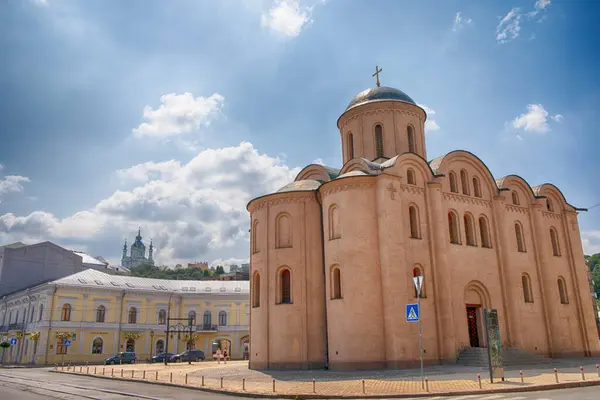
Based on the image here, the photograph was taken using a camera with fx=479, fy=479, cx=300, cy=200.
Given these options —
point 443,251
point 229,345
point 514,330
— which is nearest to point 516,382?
point 443,251

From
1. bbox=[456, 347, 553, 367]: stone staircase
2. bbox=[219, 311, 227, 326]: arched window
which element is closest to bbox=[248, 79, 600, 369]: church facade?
bbox=[456, 347, 553, 367]: stone staircase

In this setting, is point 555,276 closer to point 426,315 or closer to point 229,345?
point 426,315

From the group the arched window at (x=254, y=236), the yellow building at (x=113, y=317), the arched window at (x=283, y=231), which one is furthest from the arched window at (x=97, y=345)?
the arched window at (x=283, y=231)

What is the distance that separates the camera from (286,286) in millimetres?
27969

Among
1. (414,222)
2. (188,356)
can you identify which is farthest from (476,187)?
(188,356)

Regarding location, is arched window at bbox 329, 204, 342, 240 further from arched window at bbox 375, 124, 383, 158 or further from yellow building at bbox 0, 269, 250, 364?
yellow building at bbox 0, 269, 250, 364

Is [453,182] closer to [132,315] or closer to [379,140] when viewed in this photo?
Result: [379,140]

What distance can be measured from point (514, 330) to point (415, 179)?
1067 cm

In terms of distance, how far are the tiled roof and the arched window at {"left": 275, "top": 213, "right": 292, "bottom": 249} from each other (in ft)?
91.6

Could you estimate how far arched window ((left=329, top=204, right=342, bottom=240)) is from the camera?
25766 mm

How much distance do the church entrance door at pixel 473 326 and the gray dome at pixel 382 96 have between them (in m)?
14.0

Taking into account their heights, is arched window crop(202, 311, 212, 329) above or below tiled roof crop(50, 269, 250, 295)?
below

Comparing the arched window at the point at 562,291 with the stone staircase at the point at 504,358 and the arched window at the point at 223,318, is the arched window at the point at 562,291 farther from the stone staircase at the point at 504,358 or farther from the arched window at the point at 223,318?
the arched window at the point at 223,318

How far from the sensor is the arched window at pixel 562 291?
3225 centimetres
